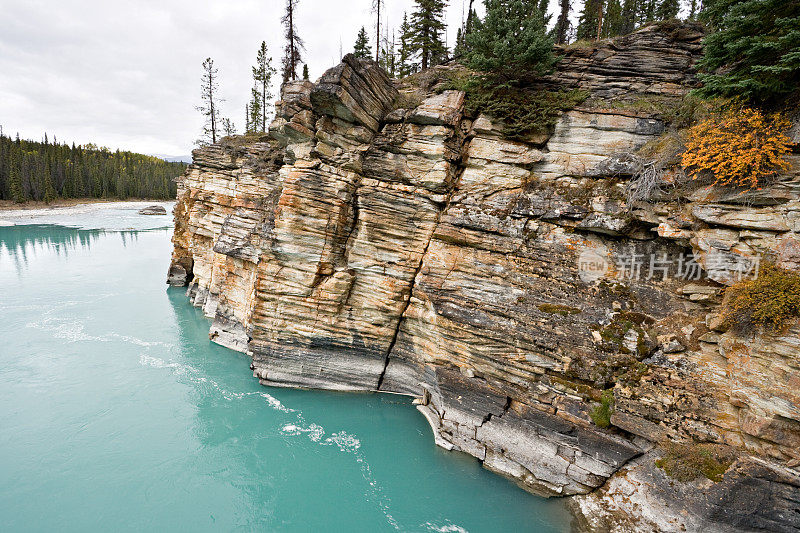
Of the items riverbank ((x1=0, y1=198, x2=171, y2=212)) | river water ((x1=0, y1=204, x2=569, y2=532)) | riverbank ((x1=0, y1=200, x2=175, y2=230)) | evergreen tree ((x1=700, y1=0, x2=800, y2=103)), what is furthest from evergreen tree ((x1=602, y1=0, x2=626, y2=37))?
riverbank ((x1=0, y1=198, x2=171, y2=212))

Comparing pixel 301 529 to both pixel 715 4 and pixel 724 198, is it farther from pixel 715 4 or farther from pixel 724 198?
pixel 715 4

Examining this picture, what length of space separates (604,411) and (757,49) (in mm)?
10206

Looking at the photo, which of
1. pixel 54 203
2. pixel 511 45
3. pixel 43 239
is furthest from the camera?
pixel 54 203

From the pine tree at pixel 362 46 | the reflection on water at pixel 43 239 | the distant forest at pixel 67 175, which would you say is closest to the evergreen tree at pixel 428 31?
the pine tree at pixel 362 46

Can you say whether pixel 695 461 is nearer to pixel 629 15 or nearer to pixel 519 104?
pixel 519 104

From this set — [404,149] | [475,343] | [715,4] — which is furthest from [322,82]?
[715,4]

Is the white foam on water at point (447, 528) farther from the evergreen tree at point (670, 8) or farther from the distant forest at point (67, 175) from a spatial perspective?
the distant forest at point (67, 175)

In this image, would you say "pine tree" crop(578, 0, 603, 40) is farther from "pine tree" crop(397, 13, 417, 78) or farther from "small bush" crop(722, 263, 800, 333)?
"small bush" crop(722, 263, 800, 333)

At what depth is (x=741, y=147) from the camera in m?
8.44

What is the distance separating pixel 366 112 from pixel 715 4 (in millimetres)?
10986

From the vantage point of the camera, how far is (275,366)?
590 inches

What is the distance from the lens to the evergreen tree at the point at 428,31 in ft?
67.5

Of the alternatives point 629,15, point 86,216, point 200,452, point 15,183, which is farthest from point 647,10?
point 15,183

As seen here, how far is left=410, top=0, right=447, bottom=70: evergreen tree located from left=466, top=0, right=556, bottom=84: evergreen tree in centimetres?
863
